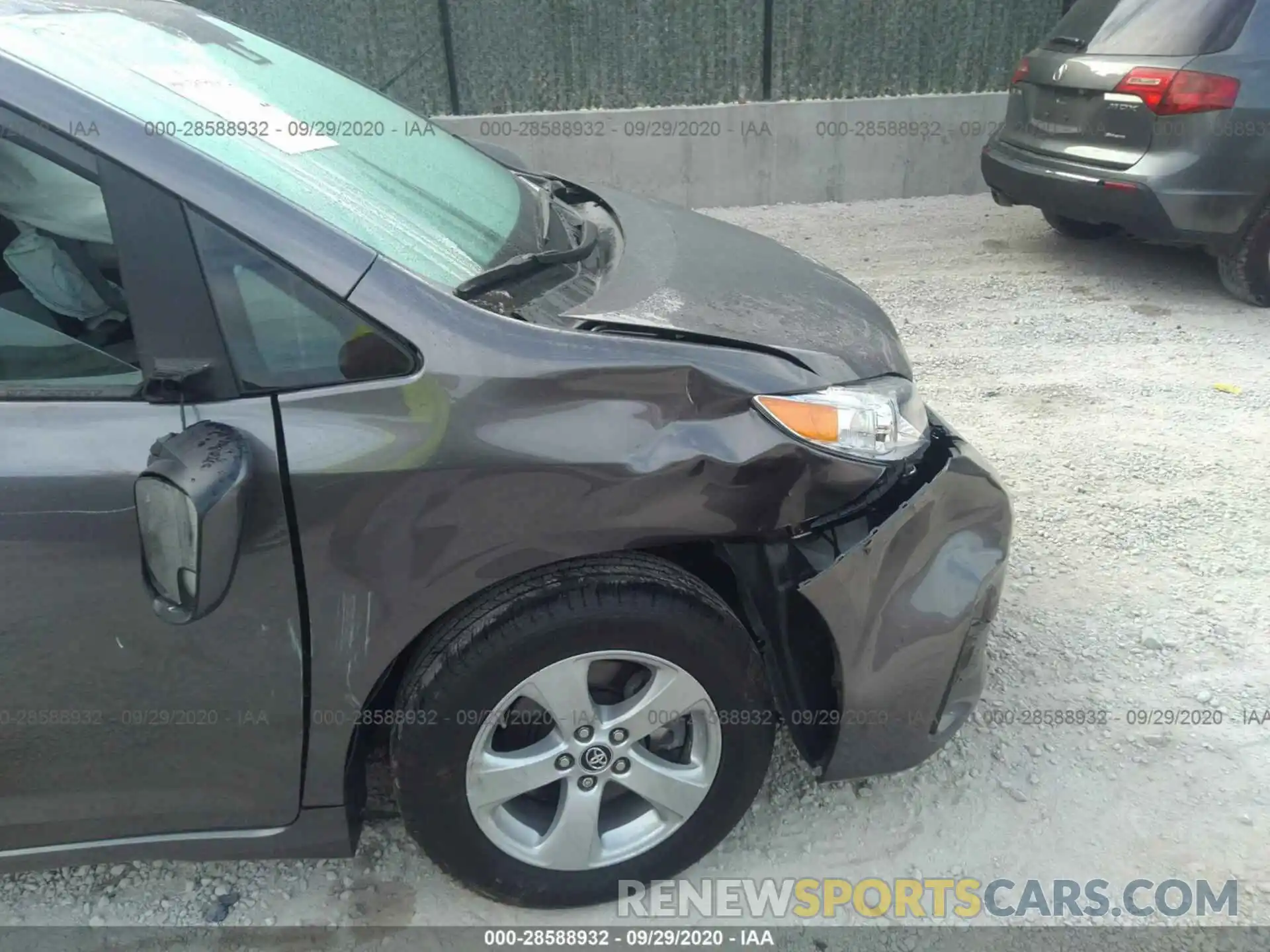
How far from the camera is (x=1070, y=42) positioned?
5574 mm

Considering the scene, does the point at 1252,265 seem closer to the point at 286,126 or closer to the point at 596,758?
the point at 596,758

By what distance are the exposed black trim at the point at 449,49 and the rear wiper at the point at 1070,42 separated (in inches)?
169

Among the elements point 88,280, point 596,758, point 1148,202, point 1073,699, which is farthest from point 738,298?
point 1148,202

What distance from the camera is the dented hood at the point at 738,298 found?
77.9 inches

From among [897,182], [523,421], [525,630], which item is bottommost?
[897,182]

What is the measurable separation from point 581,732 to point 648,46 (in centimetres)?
691

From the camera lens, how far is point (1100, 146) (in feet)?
17.4

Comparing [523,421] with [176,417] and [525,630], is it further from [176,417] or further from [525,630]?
[176,417]

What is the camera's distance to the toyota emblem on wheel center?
197 cm

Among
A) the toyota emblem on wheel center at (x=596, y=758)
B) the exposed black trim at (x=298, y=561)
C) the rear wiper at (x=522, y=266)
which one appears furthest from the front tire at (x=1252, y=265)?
the exposed black trim at (x=298, y=561)

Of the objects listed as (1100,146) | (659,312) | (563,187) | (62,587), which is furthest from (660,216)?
(1100,146)

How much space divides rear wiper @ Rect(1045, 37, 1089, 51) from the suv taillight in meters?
0.49

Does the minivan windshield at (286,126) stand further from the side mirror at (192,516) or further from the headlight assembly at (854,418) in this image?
the headlight assembly at (854,418)

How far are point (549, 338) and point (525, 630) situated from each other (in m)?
0.54
